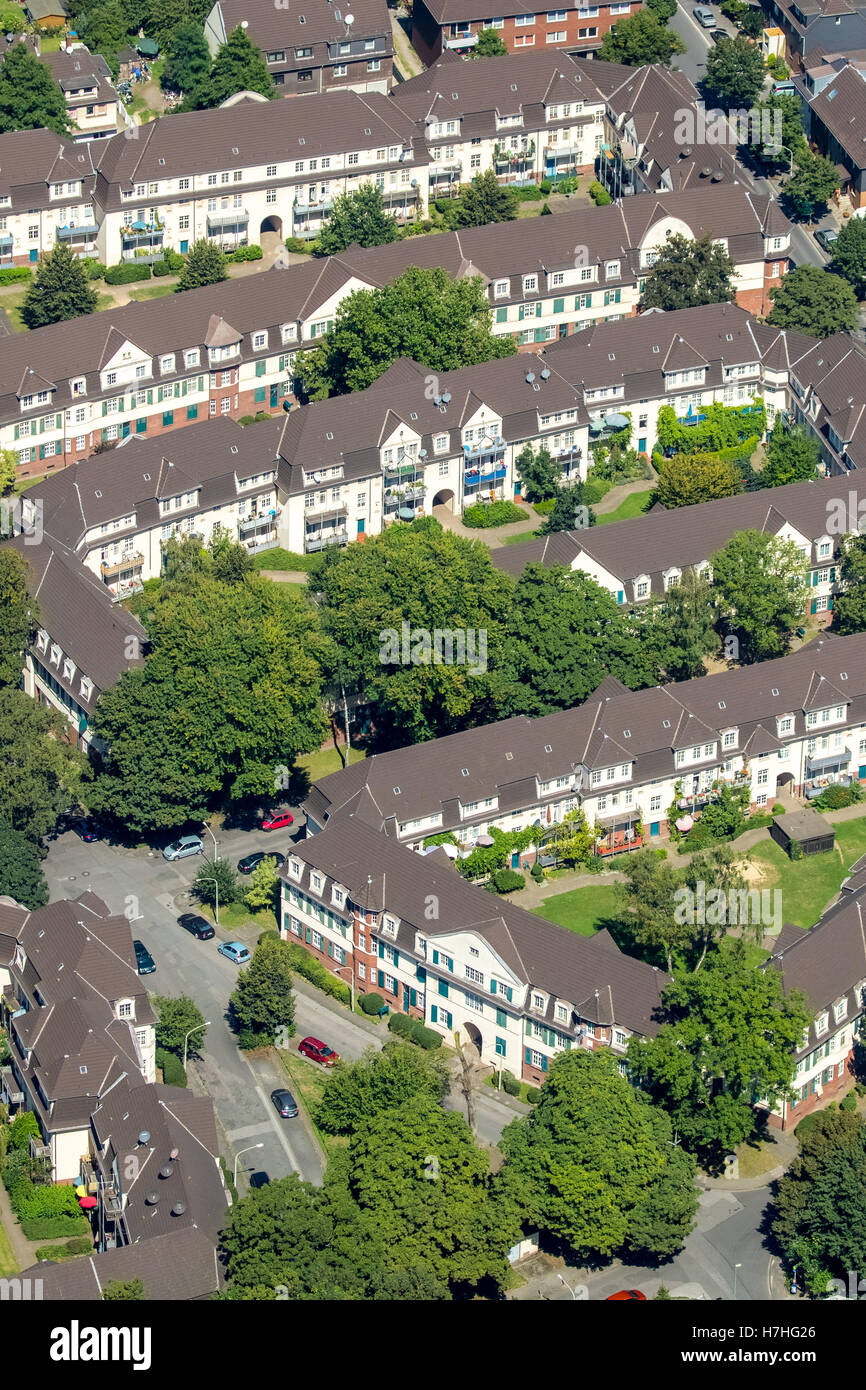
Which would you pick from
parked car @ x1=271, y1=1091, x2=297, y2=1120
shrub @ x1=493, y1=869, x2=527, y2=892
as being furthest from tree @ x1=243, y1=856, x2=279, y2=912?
parked car @ x1=271, y1=1091, x2=297, y2=1120

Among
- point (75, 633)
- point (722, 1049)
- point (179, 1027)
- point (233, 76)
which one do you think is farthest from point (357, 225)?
point (722, 1049)

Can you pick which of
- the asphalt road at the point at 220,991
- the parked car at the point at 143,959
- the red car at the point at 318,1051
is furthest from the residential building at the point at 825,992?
the parked car at the point at 143,959

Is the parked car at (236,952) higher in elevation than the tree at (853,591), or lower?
lower

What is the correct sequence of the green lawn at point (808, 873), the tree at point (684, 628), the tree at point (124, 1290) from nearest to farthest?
the tree at point (124, 1290), the green lawn at point (808, 873), the tree at point (684, 628)

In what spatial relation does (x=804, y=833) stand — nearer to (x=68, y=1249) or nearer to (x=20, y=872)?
(x=20, y=872)

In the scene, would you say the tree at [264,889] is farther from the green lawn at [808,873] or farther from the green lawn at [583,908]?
the green lawn at [808,873]

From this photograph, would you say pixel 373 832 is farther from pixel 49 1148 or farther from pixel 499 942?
pixel 49 1148

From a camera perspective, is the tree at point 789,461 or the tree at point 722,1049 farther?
the tree at point 789,461
